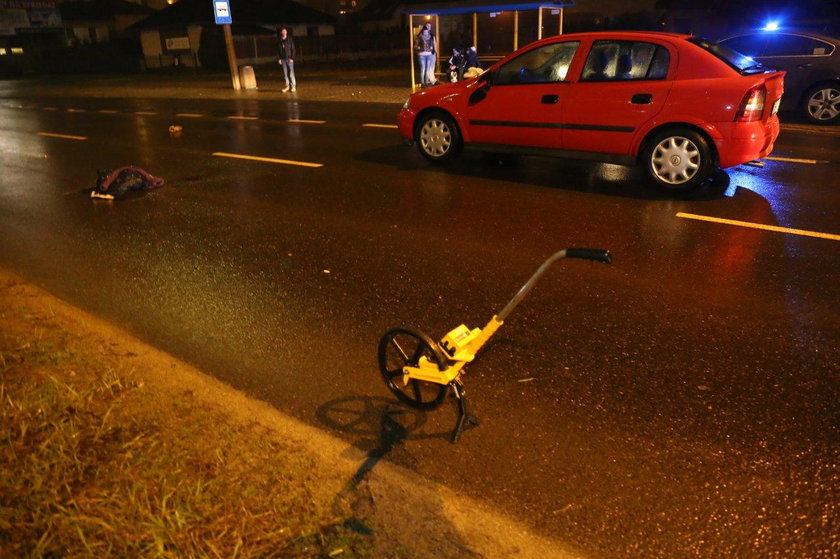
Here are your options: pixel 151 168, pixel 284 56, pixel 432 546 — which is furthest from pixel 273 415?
pixel 284 56

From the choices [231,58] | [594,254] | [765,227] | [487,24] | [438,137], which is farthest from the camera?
[231,58]

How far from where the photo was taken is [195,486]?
2.86m

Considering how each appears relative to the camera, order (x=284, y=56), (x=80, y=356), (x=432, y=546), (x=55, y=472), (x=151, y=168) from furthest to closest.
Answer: (x=284, y=56), (x=151, y=168), (x=80, y=356), (x=55, y=472), (x=432, y=546)

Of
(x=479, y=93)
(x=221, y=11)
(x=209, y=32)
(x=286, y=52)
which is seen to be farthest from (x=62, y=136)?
(x=209, y=32)

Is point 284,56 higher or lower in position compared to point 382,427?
higher

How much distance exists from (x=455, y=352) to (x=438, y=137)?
644 centimetres

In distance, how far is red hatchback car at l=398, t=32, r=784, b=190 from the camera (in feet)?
23.3

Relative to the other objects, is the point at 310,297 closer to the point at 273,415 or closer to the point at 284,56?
the point at 273,415

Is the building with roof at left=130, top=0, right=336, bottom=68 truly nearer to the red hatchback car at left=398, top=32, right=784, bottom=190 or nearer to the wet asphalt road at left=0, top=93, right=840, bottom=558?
the wet asphalt road at left=0, top=93, right=840, bottom=558

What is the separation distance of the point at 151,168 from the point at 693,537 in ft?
31.9

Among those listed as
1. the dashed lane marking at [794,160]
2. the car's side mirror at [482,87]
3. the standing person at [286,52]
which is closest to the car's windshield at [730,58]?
the dashed lane marking at [794,160]

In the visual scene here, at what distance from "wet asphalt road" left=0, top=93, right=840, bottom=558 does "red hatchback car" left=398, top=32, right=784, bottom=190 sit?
46 centimetres

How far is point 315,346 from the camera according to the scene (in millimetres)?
4387

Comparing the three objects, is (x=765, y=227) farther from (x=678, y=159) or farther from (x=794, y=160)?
(x=794, y=160)
